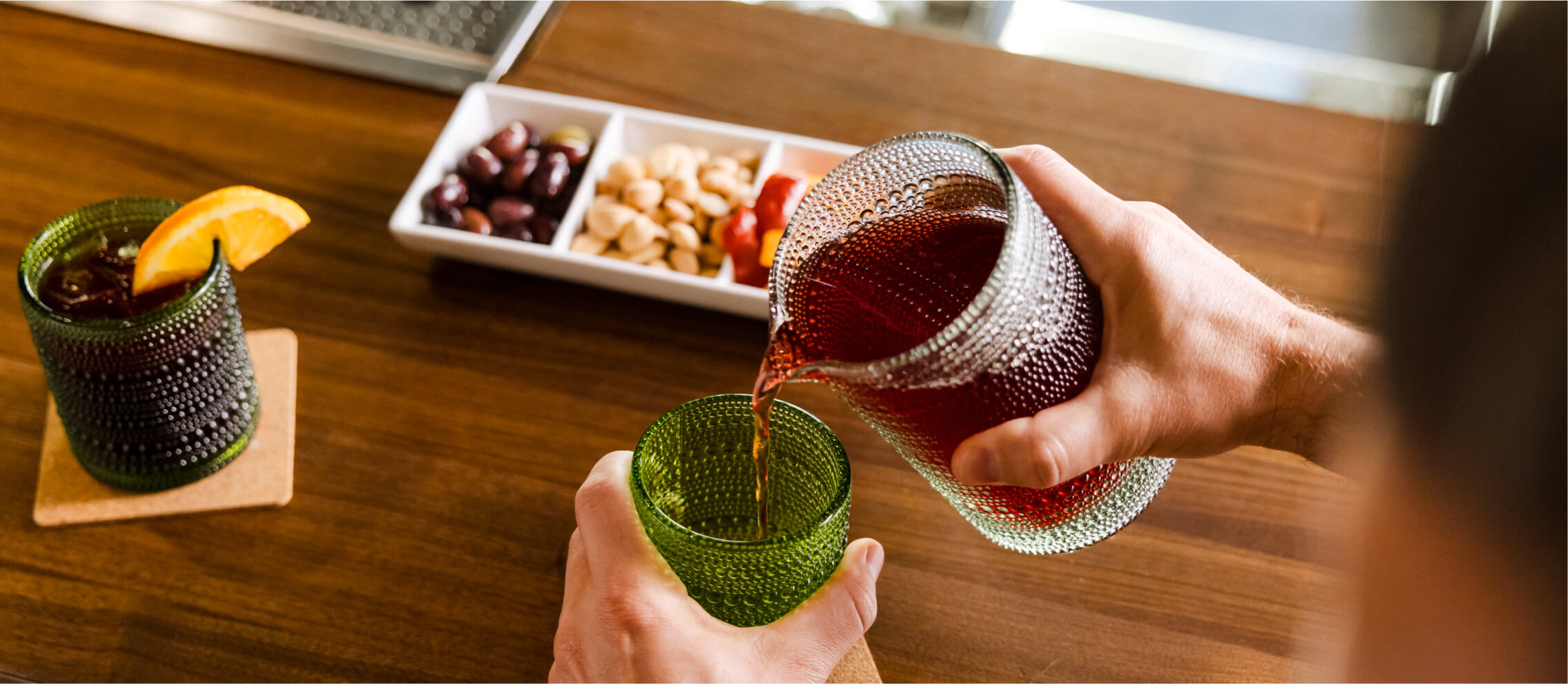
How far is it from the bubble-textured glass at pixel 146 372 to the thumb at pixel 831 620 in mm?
480

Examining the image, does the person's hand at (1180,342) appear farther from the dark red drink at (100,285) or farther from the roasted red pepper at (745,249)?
the dark red drink at (100,285)

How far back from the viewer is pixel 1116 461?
73cm

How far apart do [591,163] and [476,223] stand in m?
0.14

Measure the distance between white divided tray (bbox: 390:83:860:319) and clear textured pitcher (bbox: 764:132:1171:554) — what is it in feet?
0.96

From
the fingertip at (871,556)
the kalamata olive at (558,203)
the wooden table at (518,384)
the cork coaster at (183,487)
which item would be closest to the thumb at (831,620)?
the fingertip at (871,556)

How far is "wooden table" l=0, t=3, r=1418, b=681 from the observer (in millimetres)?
840

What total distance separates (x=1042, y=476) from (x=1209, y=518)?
0.38m

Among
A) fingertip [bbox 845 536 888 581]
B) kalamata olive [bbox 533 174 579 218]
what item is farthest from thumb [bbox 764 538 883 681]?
kalamata olive [bbox 533 174 579 218]

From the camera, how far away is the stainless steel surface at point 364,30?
4.32 ft

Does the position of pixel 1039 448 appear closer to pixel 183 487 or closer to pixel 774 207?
pixel 774 207

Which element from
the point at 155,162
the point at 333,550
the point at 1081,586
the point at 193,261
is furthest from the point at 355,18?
the point at 1081,586

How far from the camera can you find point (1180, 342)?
739 mm

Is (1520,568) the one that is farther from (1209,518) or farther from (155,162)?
(155,162)

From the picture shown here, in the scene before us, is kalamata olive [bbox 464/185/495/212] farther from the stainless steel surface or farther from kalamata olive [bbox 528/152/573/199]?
the stainless steel surface
